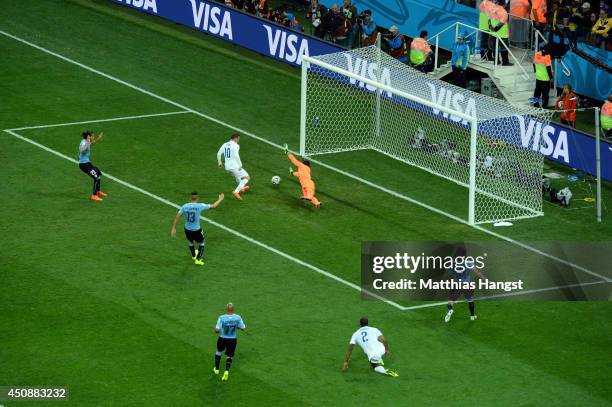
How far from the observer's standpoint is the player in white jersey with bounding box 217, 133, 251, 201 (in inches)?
1465

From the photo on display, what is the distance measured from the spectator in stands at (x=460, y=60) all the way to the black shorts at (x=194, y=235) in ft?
46.3

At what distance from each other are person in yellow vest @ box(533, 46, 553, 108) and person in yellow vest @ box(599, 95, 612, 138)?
2420 mm

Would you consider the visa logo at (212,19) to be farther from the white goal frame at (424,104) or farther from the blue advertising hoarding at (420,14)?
the white goal frame at (424,104)

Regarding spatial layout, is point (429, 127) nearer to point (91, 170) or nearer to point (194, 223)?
point (91, 170)

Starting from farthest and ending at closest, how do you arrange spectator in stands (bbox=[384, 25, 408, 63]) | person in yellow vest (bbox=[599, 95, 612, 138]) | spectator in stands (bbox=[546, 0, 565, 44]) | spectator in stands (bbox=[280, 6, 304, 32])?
spectator in stands (bbox=[280, 6, 304, 32]) < spectator in stands (bbox=[384, 25, 408, 63]) < spectator in stands (bbox=[546, 0, 565, 44]) < person in yellow vest (bbox=[599, 95, 612, 138])

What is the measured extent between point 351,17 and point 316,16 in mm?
1577

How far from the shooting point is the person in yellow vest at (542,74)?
138 feet

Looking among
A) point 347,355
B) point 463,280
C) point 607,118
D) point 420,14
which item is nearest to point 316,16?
point 420,14

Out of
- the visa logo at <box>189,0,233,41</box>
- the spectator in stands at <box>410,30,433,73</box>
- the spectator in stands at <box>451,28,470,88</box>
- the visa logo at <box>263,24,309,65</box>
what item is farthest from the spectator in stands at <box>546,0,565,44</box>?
the visa logo at <box>189,0,233,41</box>

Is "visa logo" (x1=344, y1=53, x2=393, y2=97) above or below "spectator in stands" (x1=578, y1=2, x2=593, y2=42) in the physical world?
below

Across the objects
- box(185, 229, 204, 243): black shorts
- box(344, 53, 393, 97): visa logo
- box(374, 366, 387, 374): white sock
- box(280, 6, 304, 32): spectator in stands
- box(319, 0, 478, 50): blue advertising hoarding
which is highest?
box(319, 0, 478, 50): blue advertising hoarding

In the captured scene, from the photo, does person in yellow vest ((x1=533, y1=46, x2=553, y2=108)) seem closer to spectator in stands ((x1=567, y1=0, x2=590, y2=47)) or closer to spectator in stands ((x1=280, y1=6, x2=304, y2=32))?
spectator in stands ((x1=567, y1=0, x2=590, y2=47))

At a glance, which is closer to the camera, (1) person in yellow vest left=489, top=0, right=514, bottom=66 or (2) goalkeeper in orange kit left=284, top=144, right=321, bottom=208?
(2) goalkeeper in orange kit left=284, top=144, right=321, bottom=208

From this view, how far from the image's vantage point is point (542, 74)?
42.4m
